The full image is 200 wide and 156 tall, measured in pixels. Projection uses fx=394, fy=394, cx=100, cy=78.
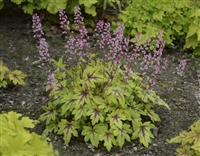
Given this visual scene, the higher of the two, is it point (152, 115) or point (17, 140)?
point (17, 140)

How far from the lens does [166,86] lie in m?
5.04

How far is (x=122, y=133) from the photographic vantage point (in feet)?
12.8

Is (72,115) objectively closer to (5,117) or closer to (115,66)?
(115,66)

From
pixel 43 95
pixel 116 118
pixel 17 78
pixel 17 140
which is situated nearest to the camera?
pixel 17 140

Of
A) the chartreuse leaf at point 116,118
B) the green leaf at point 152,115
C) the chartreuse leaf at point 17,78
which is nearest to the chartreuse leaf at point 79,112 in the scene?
the chartreuse leaf at point 116,118

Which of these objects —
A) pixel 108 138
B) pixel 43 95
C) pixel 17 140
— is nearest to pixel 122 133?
pixel 108 138

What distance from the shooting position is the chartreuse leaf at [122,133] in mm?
3855

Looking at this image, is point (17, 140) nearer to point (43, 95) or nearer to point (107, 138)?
point (107, 138)

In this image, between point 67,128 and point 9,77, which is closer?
point 67,128

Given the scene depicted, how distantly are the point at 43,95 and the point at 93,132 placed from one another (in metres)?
1.06

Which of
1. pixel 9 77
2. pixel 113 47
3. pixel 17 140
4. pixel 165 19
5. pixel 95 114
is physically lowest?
pixel 95 114

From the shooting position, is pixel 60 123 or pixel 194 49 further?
pixel 194 49

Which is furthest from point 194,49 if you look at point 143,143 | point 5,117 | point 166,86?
point 5,117

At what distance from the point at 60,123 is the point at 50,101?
0.54 metres
